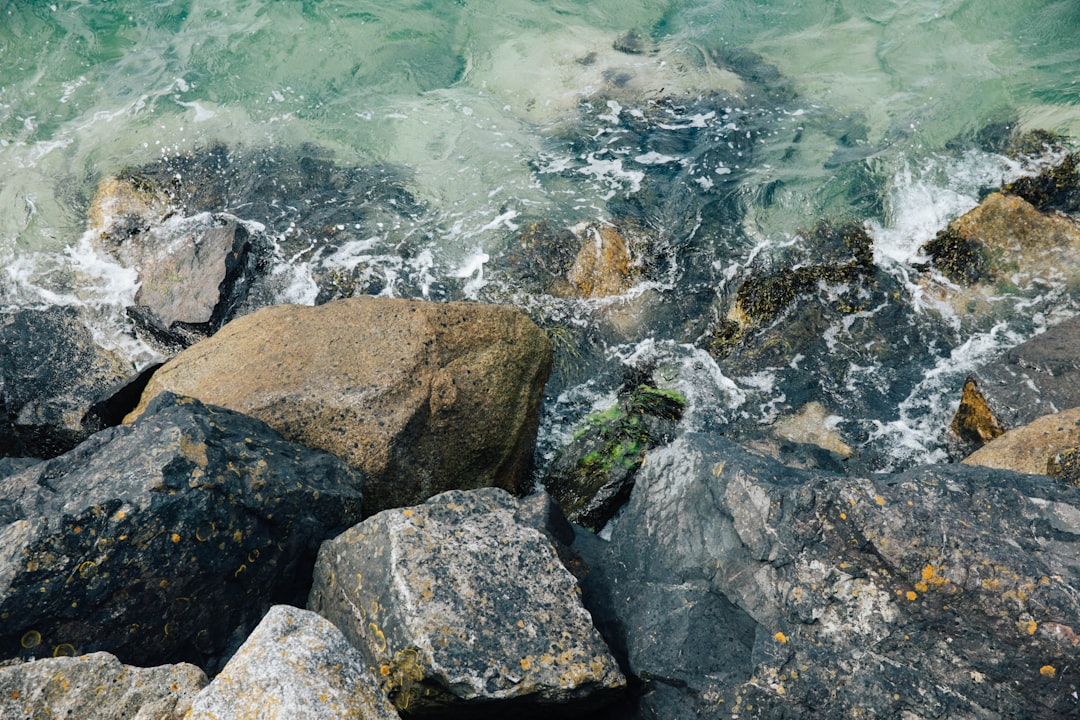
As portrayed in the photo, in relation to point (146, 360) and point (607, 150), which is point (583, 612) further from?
point (607, 150)

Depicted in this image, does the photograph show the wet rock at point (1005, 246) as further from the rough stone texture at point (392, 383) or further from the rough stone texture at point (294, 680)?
the rough stone texture at point (294, 680)

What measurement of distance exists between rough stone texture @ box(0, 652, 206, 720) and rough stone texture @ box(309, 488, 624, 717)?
101 cm

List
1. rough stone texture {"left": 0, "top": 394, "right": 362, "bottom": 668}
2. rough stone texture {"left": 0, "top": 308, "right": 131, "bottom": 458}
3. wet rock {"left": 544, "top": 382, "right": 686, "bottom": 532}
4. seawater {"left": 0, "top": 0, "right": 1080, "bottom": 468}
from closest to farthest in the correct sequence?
1. rough stone texture {"left": 0, "top": 394, "right": 362, "bottom": 668}
2. wet rock {"left": 544, "top": 382, "right": 686, "bottom": 532}
3. rough stone texture {"left": 0, "top": 308, "right": 131, "bottom": 458}
4. seawater {"left": 0, "top": 0, "right": 1080, "bottom": 468}

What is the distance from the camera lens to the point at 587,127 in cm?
1214

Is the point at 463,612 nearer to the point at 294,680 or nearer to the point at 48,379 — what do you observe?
the point at 294,680

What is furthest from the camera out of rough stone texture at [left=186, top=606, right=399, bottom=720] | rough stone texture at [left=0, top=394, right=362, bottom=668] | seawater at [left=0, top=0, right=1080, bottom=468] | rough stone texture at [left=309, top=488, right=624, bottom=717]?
seawater at [left=0, top=0, right=1080, bottom=468]

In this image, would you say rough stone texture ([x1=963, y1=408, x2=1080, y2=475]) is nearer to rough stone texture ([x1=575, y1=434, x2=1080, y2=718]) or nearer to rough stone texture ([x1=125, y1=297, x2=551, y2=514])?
rough stone texture ([x1=575, y1=434, x2=1080, y2=718])

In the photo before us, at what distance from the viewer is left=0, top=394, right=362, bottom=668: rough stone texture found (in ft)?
14.1

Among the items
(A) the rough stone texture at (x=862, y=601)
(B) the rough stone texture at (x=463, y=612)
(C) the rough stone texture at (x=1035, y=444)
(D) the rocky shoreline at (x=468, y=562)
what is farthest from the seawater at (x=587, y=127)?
(A) the rough stone texture at (x=862, y=601)

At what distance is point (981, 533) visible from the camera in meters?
4.03

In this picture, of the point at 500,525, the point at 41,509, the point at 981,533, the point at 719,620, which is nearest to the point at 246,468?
the point at 41,509

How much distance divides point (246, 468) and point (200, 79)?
1068 centimetres

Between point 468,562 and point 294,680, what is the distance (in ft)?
4.66

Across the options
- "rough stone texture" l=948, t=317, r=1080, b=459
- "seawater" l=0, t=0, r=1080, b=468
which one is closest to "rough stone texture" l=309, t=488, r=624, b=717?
"seawater" l=0, t=0, r=1080, b=468
